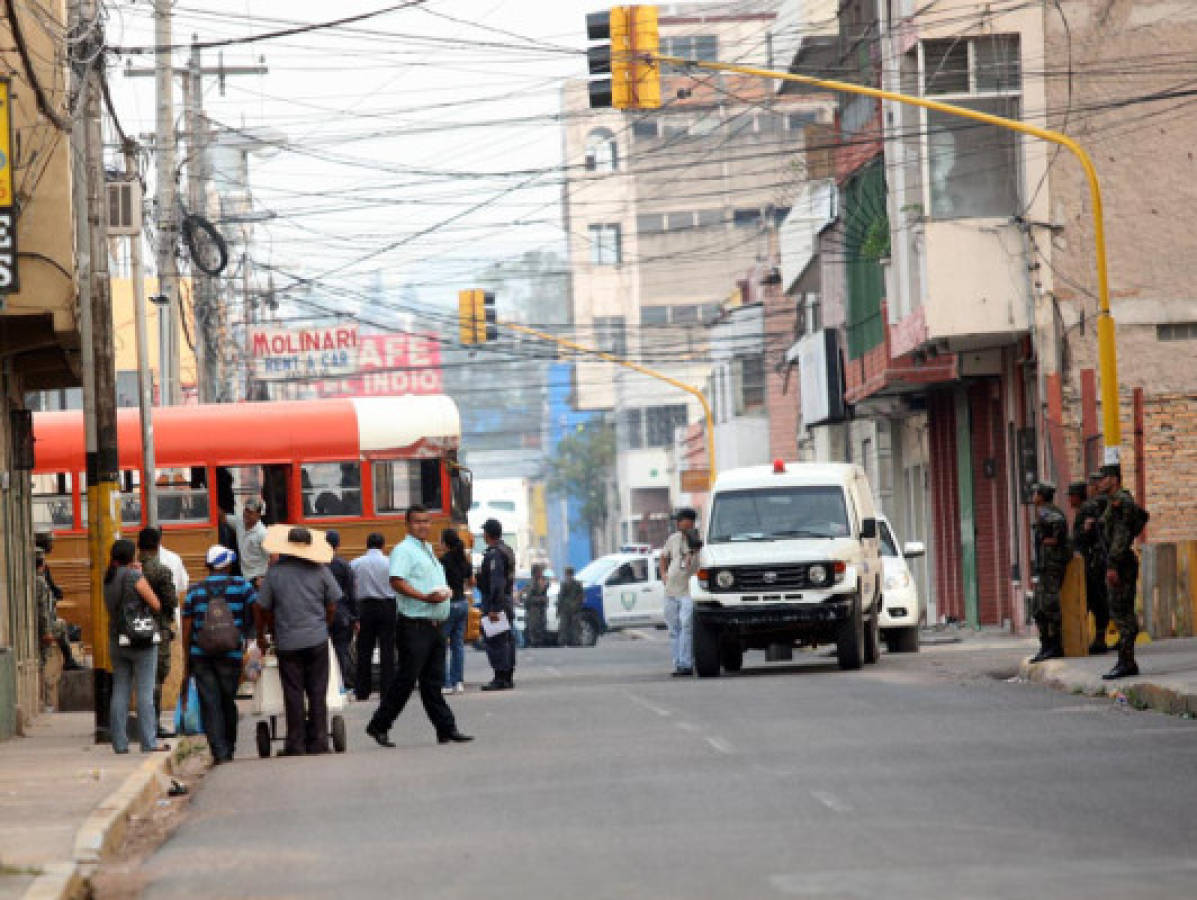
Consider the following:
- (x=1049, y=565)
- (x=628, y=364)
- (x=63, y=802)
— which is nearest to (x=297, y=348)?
(x=628, y=364)

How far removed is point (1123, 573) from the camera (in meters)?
22.3

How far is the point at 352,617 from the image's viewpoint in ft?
89.0

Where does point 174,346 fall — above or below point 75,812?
above

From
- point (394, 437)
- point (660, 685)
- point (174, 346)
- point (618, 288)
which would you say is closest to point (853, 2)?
point (174, 346)

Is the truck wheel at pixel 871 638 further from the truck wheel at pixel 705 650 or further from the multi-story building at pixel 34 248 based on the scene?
the multi-story building at pixel 34 248

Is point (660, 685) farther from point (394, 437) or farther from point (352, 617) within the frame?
point (394, 437)

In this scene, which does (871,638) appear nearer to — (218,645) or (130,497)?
(130,497)

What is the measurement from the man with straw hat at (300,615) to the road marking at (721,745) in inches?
121

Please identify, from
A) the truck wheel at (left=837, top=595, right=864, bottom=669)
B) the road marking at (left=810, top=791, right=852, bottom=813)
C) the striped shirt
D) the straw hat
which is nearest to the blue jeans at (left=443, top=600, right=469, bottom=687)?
the truck wheel at (left=837, top=595, right=864, bottom=669)

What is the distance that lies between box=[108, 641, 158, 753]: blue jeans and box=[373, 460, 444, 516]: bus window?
35.4 feet

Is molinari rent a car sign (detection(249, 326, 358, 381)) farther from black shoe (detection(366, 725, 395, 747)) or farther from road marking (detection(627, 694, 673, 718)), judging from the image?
black shoe (detection(366, 725, 395, 747))

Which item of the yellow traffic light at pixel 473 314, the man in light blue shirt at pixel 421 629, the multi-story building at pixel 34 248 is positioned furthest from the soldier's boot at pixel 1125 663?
the yellow traffic light at pixel 473 314

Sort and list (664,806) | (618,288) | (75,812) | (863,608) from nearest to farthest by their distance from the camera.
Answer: (664,806)
(75,812)
(863,608)
(618,288)

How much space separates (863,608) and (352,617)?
6205 millimetres
